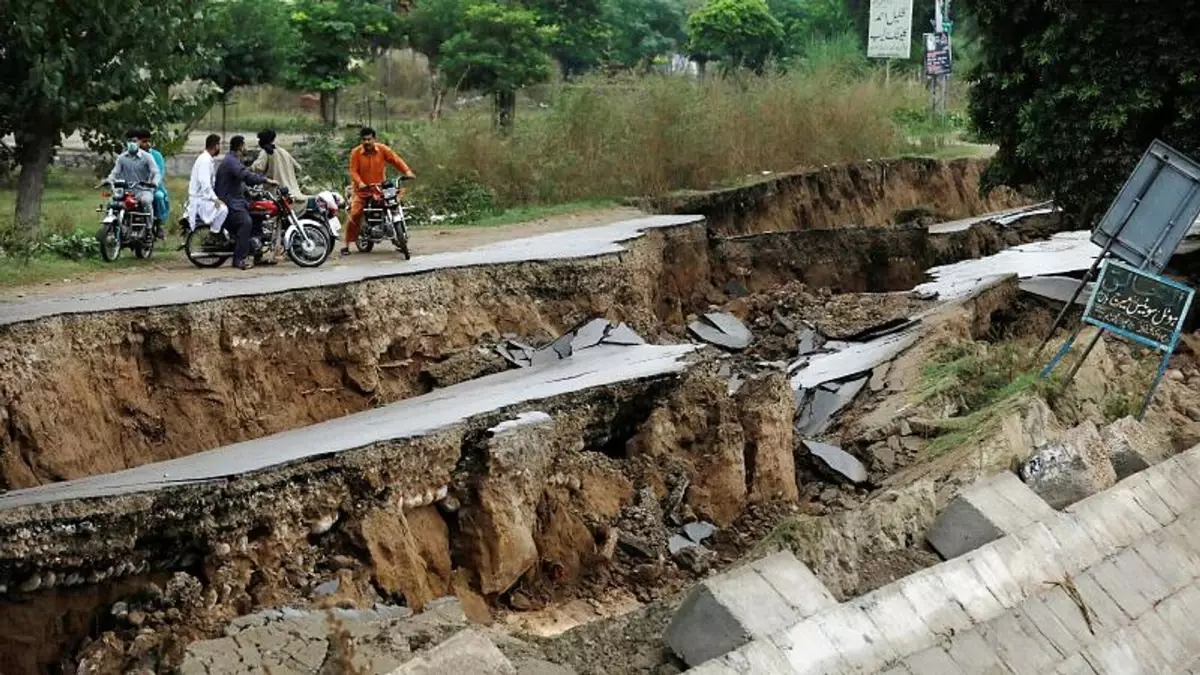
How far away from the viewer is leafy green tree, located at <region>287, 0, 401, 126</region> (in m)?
32.2

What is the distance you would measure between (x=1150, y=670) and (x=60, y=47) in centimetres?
1460

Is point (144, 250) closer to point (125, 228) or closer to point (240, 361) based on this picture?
point (125, 228)

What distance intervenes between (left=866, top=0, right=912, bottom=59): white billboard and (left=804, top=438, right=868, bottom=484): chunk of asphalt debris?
2147 centimetres

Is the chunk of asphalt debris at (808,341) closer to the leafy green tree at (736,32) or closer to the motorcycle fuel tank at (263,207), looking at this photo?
the motorcycle fuel tank at (263,207)

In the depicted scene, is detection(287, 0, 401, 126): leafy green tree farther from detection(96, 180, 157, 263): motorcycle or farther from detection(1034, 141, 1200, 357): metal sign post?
detection(1034, 141, 1200, 357): metal sign post

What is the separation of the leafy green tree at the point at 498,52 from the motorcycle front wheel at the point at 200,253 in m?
17.5

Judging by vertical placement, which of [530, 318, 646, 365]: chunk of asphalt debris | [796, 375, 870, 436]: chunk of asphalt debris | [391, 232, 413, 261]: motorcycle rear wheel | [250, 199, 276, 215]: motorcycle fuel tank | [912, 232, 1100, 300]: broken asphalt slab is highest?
[250, 199, 276, 215]: motorcycle fuel tank

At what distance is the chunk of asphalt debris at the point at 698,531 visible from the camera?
977 centimetres

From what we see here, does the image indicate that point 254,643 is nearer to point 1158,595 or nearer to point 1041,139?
point 1158,595

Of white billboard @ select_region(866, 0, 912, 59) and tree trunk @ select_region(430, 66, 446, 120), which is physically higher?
white billboard @ select_region(866, 0, 912, 59)

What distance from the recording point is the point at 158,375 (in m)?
10.7

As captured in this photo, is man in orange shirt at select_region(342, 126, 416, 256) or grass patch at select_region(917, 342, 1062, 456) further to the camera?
man in orange shirt at select_region(342, 126, 416, 256)

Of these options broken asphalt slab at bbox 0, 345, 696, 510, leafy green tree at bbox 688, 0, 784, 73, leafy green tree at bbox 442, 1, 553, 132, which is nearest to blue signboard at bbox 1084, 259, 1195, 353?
broken asphalt slab at bbox 0, 345, 696, 510

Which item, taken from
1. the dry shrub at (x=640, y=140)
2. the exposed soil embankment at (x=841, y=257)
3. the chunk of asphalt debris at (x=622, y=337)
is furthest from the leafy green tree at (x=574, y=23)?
the chunk of asphalt debris at (x=622, y=337)
